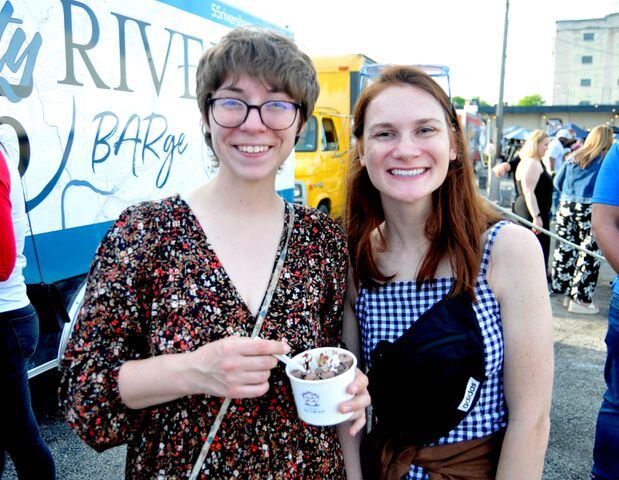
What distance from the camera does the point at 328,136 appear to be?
8.76 meters

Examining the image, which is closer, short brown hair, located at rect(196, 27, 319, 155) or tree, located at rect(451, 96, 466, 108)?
short brown hair, located at rect(196, 27, 319, 155)

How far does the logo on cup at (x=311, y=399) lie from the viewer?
1.18 m

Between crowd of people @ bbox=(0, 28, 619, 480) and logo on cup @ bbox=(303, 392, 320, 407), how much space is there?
0.09 metres

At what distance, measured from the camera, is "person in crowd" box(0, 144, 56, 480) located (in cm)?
215

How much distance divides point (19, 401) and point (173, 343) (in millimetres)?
1453

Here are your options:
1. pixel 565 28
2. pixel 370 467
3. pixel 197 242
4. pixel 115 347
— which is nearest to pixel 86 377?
pixel 115 347

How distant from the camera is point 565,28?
72188 mm

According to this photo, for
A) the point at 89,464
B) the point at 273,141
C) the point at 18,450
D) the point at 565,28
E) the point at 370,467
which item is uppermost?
the point at 565,28

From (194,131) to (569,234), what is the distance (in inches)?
186

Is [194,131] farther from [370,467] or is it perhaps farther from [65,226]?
[370,467]

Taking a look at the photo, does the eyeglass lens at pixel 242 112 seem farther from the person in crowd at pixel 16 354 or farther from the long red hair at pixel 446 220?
the person in crowd at pixel 16 354

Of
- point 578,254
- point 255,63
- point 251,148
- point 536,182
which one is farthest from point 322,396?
point 578,254

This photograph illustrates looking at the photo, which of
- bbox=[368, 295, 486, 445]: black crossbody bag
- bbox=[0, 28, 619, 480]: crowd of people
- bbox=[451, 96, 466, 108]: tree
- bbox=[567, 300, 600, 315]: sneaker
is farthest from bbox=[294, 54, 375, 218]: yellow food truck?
bbox=[368, 295, 486, 445]: black crossbody bag

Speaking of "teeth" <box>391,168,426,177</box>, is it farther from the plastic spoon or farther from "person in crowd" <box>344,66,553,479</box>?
the plastic spoon
